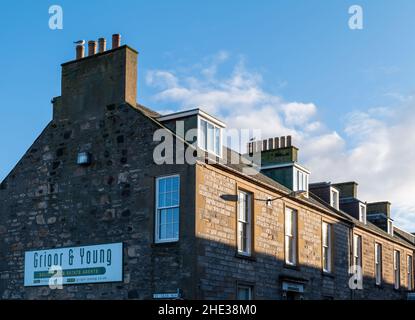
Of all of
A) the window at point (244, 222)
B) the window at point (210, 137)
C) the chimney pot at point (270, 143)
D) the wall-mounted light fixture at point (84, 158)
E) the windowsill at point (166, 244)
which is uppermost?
the chimney pot at point (270, 143)

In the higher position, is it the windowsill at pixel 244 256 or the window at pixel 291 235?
the window at pixel 291 235

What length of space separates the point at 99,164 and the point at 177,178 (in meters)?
3.16

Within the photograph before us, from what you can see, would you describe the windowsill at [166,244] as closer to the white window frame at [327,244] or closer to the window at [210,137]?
the window at [210,137]

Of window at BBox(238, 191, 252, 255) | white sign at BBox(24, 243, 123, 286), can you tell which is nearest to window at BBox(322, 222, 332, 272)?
window at BBox(238, 191, 252, 255)

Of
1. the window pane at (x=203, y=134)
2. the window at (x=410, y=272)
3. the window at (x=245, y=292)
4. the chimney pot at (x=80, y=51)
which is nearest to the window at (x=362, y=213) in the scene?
the window at (x=410, y=272)

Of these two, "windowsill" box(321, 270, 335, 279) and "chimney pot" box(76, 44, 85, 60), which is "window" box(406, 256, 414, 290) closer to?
"windowsill" box(321, 270, 335, 279)

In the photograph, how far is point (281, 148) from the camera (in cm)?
2914

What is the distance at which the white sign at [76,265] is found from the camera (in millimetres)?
19906

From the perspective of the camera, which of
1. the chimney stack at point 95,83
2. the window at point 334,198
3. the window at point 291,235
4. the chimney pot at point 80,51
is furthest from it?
the window at point 334,198

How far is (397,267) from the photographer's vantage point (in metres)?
35.5

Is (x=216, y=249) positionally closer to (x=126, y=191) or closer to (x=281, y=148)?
(x=126, y=191)

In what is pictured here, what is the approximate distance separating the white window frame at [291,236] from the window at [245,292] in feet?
10.1

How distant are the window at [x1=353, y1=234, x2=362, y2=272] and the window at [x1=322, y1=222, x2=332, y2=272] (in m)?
2.70
